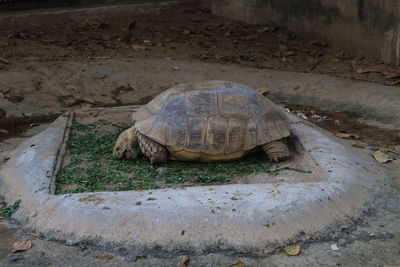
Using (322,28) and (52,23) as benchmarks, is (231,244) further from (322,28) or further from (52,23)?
(52,23)

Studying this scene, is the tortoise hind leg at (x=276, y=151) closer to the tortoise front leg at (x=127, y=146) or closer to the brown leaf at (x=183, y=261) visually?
the tortoise front leg at (x=127, y=146)

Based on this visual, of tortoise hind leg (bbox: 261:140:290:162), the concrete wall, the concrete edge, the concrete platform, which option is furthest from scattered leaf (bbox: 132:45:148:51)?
the concrete platform

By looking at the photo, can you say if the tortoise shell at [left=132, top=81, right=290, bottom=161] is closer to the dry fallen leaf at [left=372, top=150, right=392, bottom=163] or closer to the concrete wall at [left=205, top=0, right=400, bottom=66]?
the dry fallen leaf at [left=372, top=150, right=392, bottom=163]

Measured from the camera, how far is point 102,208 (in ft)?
13.1

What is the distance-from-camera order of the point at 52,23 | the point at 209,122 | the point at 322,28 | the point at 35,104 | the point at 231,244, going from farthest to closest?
the point at 52,23 < the point at 322,28 < the point at 35,104 < the point at 209,122 < the point at 231,244

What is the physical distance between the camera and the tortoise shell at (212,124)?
483 cm

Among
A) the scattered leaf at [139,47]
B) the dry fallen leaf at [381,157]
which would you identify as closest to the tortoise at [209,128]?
the dry fallen leaf at [381,157]

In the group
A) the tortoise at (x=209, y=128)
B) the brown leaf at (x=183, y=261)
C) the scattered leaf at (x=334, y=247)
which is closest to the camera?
the brown leaf at (x=183, y=261)

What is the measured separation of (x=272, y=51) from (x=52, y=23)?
4.25 m

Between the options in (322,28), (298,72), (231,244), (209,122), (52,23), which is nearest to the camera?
(231,244)

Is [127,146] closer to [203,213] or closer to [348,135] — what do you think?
[203,213]

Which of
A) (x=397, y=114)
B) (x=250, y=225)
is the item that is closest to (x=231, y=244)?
(x=250, y=225)

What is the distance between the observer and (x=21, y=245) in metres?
3.93

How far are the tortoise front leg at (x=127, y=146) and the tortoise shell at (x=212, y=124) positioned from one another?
0.45ft
